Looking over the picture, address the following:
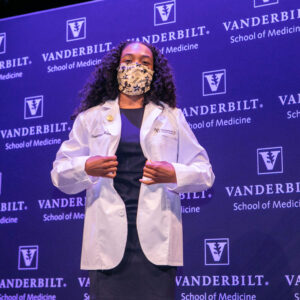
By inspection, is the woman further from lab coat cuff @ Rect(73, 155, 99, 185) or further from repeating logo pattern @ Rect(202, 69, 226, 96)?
repeating logo pattern @ Rect(202, 69, 226, 96)

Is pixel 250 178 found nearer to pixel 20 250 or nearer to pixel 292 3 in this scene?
pixel 292 3

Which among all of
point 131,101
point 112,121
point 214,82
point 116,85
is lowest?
point 112,121

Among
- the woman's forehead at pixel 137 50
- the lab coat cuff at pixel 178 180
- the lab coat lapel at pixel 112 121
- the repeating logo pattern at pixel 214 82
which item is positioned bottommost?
the lab coat cuff at pixel 178 180

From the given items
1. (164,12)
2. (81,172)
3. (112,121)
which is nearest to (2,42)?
(164,12)

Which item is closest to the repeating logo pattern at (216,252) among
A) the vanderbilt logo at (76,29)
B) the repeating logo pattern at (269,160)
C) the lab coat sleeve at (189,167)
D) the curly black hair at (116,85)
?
the repeating logo pattern at (269,160)

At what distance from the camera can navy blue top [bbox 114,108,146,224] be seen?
2.47 m

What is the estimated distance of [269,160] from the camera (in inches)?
143

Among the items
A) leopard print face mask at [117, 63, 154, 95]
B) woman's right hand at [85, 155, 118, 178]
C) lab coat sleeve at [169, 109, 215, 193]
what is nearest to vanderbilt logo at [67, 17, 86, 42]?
leopard print face mask at [117, 63, 154, 95]

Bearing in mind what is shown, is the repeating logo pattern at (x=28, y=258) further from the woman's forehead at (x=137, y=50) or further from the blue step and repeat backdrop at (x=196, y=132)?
the woman's forehead at (x=137, y=50)

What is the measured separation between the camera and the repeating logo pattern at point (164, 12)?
13.6 feet

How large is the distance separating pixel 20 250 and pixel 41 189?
468 mm

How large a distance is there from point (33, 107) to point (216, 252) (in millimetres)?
1824

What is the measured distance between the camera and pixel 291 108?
143 inches

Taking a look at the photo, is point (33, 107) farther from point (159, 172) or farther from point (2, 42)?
point (159, 172)
